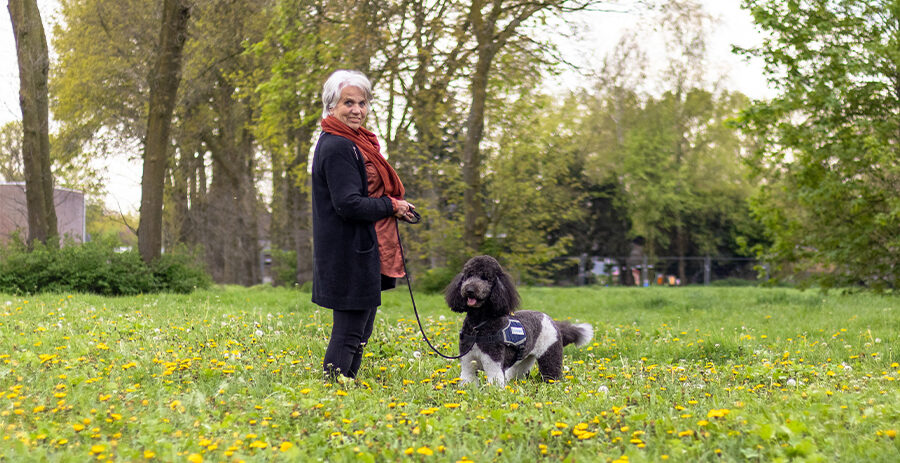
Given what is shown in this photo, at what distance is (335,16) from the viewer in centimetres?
1528

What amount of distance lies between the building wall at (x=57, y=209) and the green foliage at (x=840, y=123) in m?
20.4

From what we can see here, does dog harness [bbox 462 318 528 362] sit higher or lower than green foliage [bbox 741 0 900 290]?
lower

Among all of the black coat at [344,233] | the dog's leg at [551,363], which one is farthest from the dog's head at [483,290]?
the black coat at [344,233]

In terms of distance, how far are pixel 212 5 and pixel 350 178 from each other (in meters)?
13.0

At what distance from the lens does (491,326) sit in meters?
4.91

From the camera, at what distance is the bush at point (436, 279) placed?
15.6 meters

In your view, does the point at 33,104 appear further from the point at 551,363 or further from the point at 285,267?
the point at 551,363

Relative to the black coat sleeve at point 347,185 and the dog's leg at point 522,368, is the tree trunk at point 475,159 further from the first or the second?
the black coat sleeve at point 347,185

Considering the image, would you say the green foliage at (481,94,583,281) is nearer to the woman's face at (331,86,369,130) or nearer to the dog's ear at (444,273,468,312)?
the dog's ear at (444,273,468,312)

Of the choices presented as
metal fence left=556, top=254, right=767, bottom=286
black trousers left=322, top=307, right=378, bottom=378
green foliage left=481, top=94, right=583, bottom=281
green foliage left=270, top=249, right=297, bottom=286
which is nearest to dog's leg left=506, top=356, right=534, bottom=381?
black trousers left=322, top=307, right=378, bottom=378

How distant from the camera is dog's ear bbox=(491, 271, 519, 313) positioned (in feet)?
16.0

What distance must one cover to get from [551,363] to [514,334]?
1.88 ft

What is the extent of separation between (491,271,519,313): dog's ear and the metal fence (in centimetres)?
2726

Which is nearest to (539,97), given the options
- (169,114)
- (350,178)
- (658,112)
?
(169,114)
